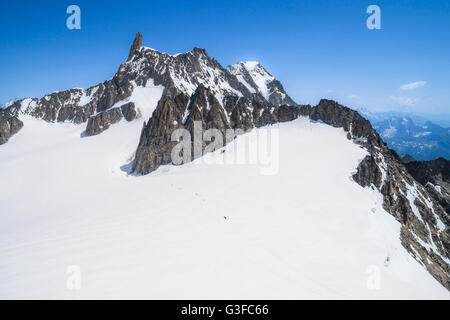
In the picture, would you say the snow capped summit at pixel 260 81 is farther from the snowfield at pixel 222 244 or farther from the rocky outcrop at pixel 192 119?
the snowfield at pixel 222 244

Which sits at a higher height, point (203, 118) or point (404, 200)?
point (203, 118)

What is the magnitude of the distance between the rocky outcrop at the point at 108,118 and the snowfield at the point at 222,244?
45.0 meters

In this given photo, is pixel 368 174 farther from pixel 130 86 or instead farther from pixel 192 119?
pixel 130 86

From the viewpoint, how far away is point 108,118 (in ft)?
225

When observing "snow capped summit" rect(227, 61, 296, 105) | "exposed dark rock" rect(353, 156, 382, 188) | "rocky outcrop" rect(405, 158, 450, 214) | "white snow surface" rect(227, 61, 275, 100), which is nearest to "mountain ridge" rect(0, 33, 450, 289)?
"exposed dark rock" rect(353, 156, 382, 188)

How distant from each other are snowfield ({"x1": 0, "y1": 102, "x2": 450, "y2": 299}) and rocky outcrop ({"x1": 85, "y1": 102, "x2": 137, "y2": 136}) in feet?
148

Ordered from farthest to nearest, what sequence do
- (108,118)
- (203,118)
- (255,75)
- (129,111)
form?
(255,75)
(129,111)
(108,118)
(203,118)

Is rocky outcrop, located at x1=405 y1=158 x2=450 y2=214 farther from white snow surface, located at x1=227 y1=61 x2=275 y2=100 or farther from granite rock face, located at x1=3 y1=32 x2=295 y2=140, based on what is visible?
white snow surface, located at x1=227 y1=61 x2=275 y2=100

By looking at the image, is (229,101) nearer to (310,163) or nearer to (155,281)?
(310,163)

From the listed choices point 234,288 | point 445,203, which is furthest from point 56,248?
point 445,203

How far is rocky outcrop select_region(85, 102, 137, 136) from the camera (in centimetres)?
6662

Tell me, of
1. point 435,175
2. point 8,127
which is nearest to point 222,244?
point 435,175

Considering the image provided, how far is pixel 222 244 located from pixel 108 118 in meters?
69.1
